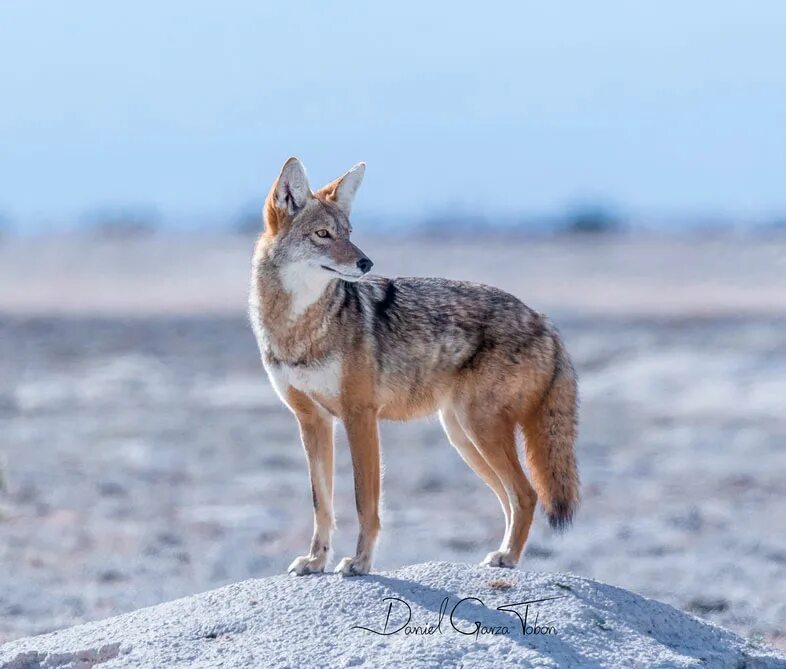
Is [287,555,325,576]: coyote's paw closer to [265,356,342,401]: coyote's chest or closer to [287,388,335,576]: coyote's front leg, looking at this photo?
[287,388,335,576]: coyote's front leg

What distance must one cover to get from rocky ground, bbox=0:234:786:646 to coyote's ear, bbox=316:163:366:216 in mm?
3497

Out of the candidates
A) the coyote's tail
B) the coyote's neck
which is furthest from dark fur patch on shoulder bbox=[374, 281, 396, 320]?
the coyote's tail

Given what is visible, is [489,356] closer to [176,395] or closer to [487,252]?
[176,395]

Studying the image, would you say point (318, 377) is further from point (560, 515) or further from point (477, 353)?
point (560, 515)

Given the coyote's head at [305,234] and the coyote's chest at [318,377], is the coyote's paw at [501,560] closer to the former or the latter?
the coyote's chest at [318,377]

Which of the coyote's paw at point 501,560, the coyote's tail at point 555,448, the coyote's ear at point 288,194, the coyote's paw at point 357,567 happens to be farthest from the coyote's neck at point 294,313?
the coyote's paw at point 501,560

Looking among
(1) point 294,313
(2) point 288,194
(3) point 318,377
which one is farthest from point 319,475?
(2) point 288,194

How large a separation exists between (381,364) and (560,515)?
135cm

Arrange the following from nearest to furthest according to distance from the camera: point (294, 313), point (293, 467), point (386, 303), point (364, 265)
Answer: point (364, 265), point (294, 313), point (386, 303), point (293, 467)

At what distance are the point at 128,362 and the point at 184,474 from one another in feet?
37.3

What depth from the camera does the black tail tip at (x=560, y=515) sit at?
27.0ft

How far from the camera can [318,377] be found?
7836 millimetres

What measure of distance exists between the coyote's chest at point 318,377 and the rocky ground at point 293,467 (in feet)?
9.63

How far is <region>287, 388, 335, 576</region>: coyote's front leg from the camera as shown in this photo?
318 inches
